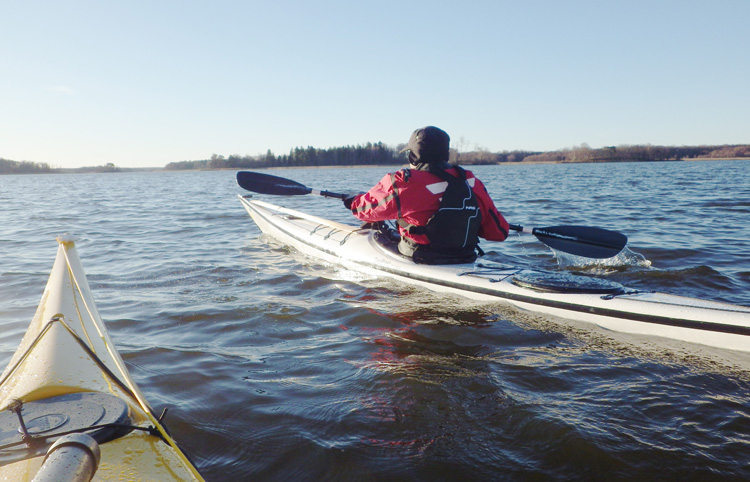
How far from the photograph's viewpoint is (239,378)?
3111mm

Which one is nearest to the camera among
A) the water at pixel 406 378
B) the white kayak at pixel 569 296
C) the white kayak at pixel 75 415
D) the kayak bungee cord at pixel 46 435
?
the white kayak at pixel 75 415

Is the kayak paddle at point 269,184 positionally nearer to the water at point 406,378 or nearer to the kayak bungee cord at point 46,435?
the water at point 406,378

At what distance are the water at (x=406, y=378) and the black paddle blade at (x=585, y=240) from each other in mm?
728

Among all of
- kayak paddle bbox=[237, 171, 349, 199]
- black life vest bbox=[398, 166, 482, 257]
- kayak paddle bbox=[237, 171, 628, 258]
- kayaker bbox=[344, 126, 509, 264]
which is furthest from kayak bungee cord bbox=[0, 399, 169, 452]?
kayak paddle bbox=[237, 171, 349, 199]

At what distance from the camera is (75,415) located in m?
1.73

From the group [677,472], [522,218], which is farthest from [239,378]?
[522,218]

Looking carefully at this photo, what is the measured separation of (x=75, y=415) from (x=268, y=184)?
235 inches

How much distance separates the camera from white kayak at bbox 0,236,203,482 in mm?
1357

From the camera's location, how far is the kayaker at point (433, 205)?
14.0ft

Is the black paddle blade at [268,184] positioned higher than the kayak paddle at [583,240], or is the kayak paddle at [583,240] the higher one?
the black paddle blade at [268,184]

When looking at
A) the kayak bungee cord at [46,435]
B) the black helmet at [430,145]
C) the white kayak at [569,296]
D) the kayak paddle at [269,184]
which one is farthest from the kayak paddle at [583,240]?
the kayak bungee cord at [46,435]

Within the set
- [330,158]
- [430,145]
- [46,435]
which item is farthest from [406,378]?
[330,158]

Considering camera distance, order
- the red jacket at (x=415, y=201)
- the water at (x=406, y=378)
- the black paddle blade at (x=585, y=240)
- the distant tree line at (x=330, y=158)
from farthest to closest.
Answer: the distant tree line at (x=330, y=158), the black paddle blade at (x=585, y=240), the red jacket at (x=415, y=201), the water at (x=406, y=378)

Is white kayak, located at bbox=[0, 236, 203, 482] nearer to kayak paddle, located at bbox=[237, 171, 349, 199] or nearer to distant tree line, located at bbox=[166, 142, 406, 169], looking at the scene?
kayak paddle, located at bbox=[237, 171, 349, 199]
